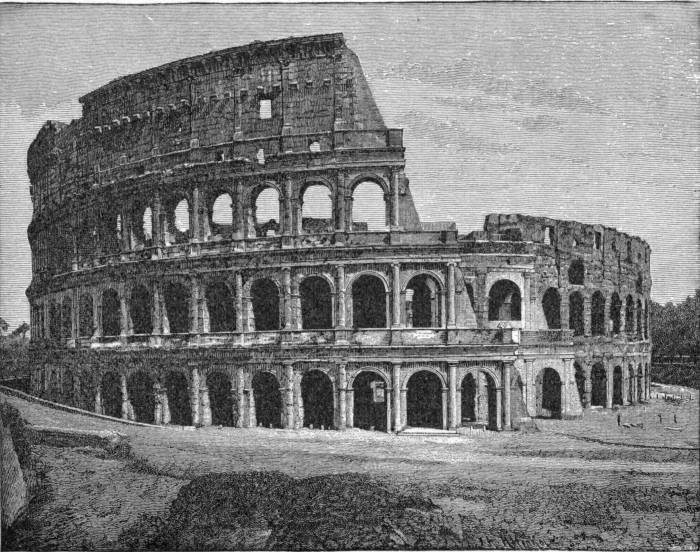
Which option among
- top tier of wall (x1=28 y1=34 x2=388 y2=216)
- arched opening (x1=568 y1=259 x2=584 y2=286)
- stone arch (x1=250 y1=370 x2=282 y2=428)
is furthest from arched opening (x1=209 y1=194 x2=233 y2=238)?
arched opening (x1=568 y1=259 x2=584 y2=286)

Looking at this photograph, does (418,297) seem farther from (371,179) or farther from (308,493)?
(308,493)

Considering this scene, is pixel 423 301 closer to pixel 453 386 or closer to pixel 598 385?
pixel 453 386

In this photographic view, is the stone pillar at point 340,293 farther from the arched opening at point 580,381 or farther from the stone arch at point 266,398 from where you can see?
the arched opening at point 580,381

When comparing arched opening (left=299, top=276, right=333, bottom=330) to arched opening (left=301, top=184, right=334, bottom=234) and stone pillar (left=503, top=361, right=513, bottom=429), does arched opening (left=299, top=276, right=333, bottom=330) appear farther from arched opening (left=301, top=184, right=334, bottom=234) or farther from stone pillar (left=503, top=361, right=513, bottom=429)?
stone pillar (left=503, top=361, right=513, bottom=429)

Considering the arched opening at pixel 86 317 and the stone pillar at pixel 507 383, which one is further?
the arched opening at pixel 86 317

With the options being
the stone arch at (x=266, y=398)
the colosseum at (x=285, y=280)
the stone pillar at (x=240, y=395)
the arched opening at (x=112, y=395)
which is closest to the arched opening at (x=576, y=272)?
the colosseum at (x=285, y=280)

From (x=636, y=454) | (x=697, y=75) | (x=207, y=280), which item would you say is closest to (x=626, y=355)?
(x=636, y=454)
